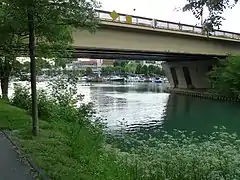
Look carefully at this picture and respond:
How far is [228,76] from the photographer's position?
1703 inches

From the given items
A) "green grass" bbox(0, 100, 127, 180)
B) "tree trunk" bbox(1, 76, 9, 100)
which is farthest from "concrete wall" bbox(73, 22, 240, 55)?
"green grass" bbox(0, 100, 127, 180)

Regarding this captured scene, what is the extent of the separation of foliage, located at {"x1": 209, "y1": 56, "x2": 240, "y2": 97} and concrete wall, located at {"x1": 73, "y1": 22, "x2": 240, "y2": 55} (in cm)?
194

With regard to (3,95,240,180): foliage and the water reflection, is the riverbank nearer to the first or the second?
the water reflection

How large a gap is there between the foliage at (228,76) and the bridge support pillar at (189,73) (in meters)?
3.69

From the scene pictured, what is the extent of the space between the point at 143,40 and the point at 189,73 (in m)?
26.0

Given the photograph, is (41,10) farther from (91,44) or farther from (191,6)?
(91,44)

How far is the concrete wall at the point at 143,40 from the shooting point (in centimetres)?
2861

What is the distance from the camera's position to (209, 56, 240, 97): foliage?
42594mm

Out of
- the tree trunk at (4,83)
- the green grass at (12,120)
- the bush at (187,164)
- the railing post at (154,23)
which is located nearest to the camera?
the bush at (187,164)

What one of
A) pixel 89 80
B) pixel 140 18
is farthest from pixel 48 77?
pixel 89 80

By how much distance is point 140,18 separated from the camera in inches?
1229

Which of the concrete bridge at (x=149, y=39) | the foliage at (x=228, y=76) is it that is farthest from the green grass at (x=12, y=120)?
the foliage at (x=228, y=76)

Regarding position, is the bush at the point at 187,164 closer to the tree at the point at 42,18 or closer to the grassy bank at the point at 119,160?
the grassy bank at the point at 119,160

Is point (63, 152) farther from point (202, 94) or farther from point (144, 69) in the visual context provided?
point (144, 69)
